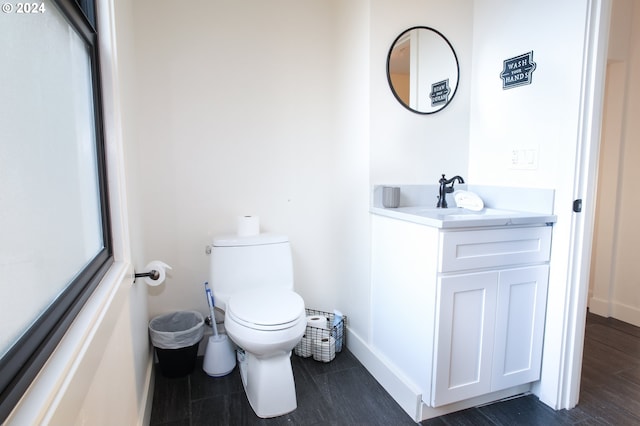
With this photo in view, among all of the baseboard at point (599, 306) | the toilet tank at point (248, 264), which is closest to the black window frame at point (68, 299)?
the toilet tank at point (248, 264)

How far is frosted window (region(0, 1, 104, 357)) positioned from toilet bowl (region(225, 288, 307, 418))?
732 mm

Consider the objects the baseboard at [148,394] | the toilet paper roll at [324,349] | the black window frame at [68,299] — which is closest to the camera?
the black window frame at [68,299]

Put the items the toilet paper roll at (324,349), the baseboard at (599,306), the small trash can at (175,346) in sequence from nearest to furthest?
the small trash can at (175,346), the toilet paper roll at (324,349), the baseboard at (599,306)

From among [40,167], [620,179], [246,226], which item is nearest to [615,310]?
[620,179]

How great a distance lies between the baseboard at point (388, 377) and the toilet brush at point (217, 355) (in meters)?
0.74

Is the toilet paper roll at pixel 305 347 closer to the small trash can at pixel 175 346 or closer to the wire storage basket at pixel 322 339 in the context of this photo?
the wire storage basket at pixel 322 339

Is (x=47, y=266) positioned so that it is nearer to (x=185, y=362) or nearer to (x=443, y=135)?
(x=185, y=362)

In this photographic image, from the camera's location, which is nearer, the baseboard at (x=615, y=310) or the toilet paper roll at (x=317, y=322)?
the toilet paper roll at (x=317, y=322)

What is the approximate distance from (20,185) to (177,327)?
1.65 m

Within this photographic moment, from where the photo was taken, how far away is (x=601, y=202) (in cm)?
283

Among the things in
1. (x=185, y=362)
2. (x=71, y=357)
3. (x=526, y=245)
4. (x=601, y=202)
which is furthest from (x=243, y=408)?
(x=601, y=202)

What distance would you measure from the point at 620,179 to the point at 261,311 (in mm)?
2770

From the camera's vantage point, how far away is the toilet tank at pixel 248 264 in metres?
2.07

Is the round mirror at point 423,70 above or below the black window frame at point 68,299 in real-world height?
above
